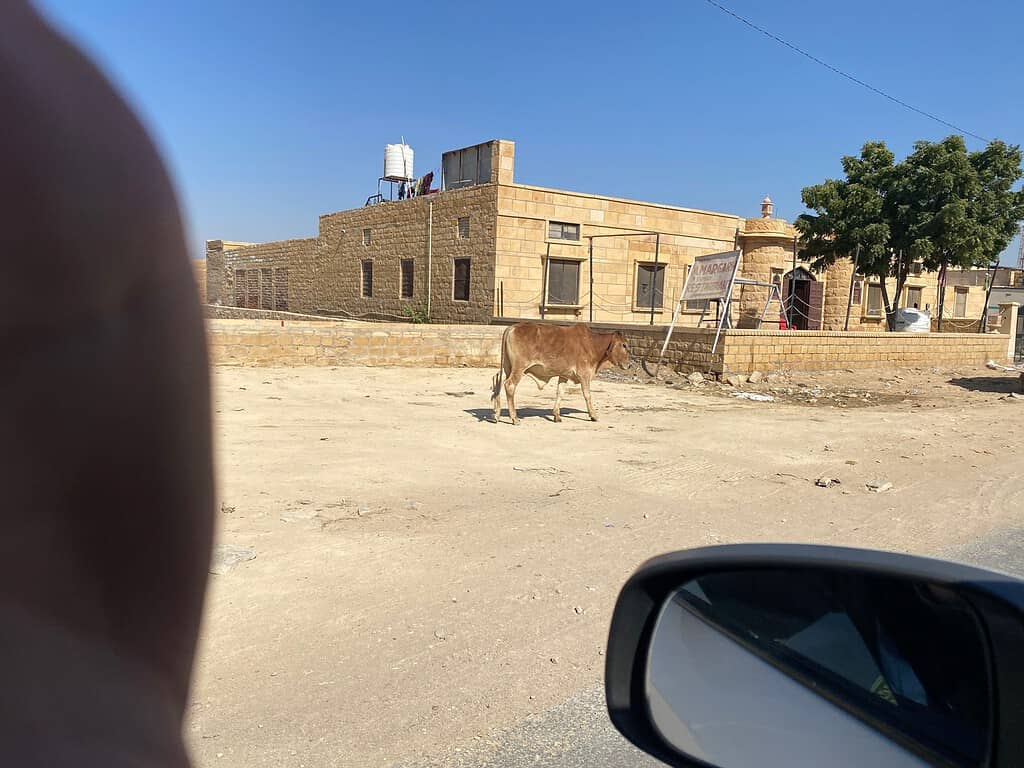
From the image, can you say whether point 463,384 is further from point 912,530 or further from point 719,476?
point 912,530

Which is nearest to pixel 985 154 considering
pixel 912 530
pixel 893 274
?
pixel 893 274

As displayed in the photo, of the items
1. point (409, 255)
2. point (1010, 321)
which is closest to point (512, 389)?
point (409, 255)

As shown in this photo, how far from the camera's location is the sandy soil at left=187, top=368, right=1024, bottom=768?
10.1 feet

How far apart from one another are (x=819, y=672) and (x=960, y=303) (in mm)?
40382

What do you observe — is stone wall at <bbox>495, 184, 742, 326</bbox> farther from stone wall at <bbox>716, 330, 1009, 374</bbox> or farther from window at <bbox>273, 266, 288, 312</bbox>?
window at <bbox>273, 266, 288, 312</bbox>

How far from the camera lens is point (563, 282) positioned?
73.9 feet

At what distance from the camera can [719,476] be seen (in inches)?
293

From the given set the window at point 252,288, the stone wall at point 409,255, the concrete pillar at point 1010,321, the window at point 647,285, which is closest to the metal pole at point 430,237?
the stone wall at point 409,255

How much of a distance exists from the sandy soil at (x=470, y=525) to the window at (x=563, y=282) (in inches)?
402

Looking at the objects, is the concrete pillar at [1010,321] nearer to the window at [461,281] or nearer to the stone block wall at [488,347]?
the stone block wall at [488,347]

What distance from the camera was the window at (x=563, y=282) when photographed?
2231 cm

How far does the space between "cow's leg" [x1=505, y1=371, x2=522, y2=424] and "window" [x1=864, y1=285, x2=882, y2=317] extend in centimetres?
2409

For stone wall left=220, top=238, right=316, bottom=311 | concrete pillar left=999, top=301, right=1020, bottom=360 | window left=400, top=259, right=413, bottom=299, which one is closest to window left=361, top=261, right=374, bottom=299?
window left=400, top=259, right=413, bottom=299

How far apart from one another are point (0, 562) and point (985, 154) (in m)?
26.0
